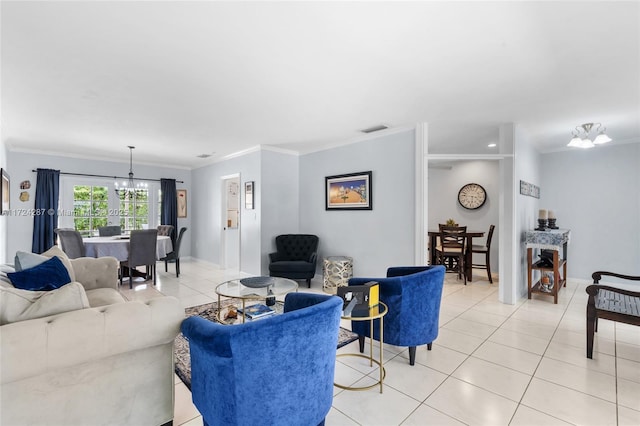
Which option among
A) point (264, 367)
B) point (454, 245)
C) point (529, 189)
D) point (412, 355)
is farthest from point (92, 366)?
point (529, 189)

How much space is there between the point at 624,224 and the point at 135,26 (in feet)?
22.8

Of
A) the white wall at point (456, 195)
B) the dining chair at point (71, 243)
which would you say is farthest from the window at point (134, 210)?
the white wall at point (456, 195)

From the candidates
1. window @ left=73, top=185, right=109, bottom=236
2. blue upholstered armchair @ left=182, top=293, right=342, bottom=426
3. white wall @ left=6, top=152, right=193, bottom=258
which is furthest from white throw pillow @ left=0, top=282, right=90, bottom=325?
window @ left=73, top=185, right=109, bottom=236

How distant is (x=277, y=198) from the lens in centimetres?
555

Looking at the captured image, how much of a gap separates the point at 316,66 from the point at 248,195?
3559 millimetres

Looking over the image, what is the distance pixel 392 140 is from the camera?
4.38m

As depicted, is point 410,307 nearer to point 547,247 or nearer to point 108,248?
point 547,247

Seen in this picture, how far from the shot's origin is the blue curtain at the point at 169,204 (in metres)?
7.14

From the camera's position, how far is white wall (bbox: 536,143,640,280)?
15.6 ft

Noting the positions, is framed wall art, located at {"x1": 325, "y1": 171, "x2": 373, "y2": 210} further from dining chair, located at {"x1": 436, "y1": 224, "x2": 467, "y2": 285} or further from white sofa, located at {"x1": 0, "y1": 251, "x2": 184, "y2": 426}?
white sofa, located at {"x1": 0, "y1": 251, "x2": 184, "y2": 426}

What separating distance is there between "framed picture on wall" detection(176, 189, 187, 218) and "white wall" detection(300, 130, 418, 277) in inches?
148

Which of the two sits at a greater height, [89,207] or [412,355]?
[89,207]

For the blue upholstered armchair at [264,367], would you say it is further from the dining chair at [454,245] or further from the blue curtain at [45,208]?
the blue curtain at [45,208]

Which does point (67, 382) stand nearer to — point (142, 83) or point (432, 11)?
point (142, 83)
